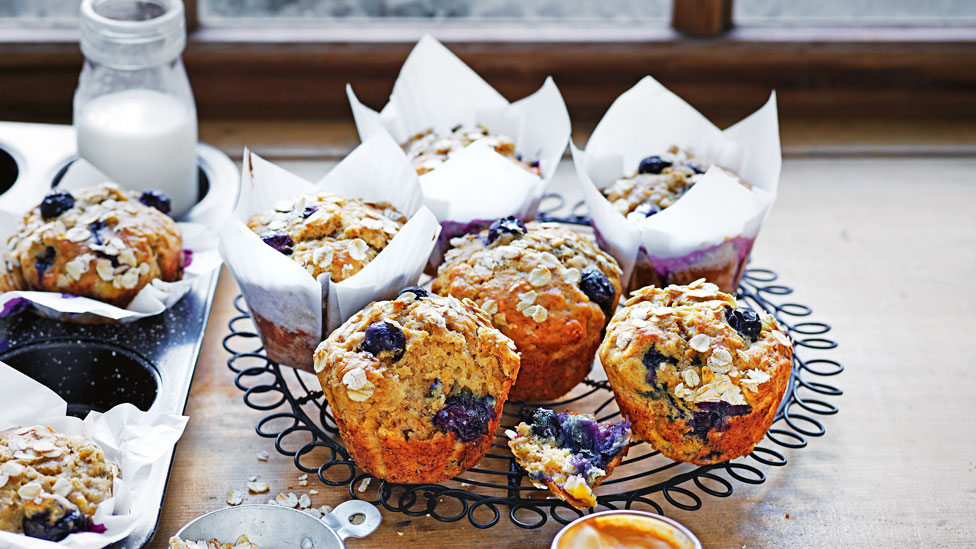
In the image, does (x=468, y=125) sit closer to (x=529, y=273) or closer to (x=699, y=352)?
(x=529, y=273)

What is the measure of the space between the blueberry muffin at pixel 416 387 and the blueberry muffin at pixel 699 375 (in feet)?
0.60

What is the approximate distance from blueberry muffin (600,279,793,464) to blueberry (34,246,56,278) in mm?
935

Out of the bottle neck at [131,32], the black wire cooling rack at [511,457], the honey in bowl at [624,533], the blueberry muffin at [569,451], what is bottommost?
the black wire cooling rack at [511,457]

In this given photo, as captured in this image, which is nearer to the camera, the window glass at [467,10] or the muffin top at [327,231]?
the muffin top at [327,231]

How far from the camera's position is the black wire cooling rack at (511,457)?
1519mm

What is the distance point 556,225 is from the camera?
1.82m

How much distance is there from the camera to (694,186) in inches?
69.6

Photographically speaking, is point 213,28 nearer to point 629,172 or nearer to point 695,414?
point 629,172

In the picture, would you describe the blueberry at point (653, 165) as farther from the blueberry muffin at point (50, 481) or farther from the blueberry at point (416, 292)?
the blueberry muffin at point (50, 481)

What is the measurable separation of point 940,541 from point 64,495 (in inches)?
48.8

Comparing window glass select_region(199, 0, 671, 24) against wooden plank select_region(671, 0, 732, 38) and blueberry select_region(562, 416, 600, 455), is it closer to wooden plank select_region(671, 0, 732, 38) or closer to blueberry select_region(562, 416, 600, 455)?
wooden plank select_region(671, 0, 732, 38)

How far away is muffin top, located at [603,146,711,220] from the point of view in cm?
187

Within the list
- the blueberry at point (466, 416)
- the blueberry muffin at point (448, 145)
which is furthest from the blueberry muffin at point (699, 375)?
the blueberry muffin at point (448, 145)

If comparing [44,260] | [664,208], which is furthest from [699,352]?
[44,260]
